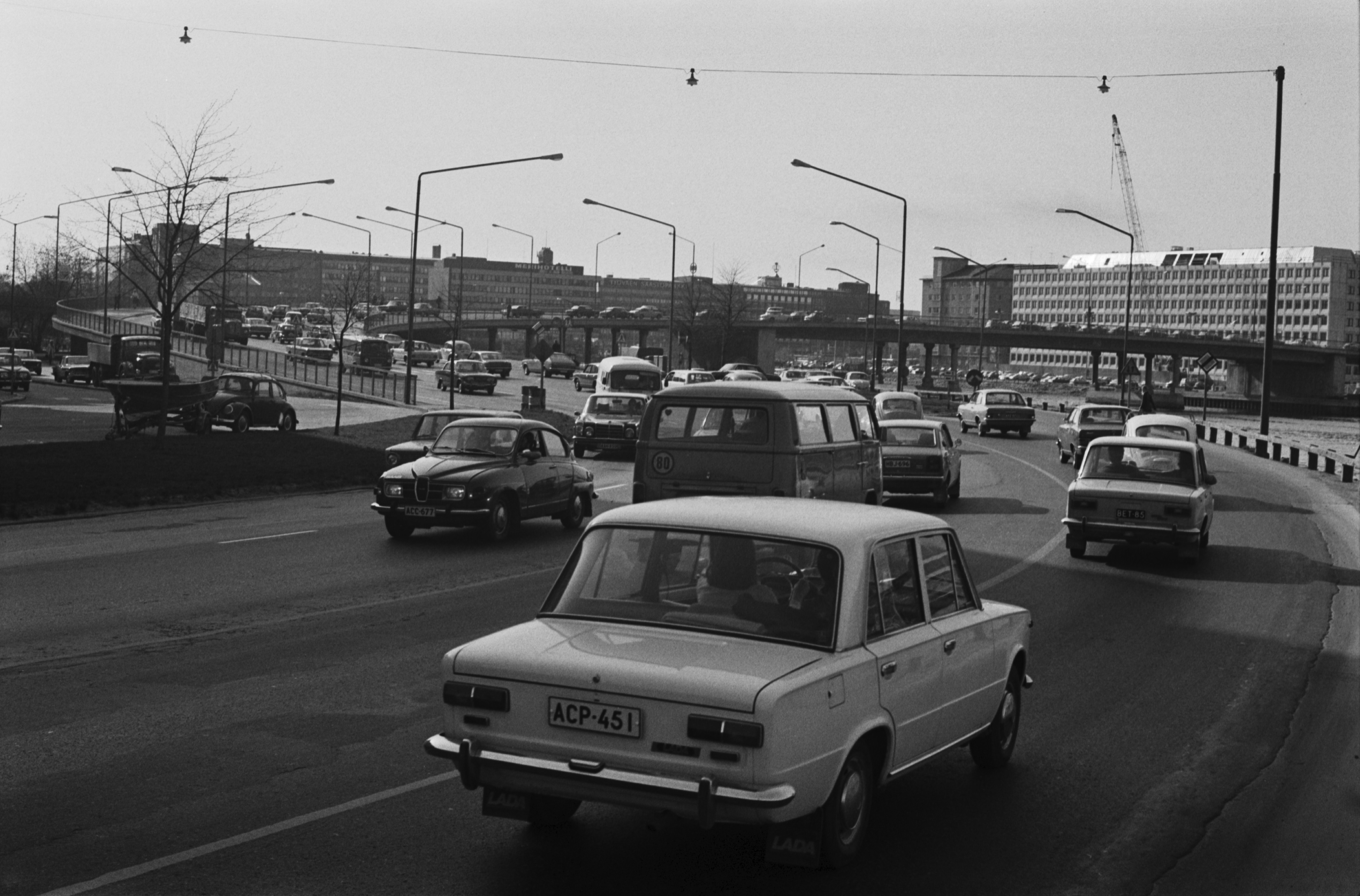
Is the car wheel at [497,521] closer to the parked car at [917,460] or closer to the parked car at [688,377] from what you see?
the parked car at [917,460]

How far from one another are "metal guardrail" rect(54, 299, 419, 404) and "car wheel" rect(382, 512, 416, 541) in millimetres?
43744

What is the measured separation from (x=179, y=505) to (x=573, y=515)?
260 inches

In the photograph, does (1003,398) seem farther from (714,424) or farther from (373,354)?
(373,354)

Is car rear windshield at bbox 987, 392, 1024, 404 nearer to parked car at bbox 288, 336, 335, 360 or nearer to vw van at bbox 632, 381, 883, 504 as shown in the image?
parked car at bbox 288, 336, 335, 360

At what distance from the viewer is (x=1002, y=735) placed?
8.42 meters

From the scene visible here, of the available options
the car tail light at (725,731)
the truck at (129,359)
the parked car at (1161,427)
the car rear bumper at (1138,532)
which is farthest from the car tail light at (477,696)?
the truck at (129,359)

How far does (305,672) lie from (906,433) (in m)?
18.2

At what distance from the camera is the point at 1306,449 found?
125 ft

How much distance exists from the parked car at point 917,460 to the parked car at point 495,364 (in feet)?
201

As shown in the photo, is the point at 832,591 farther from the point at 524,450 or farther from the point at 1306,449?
the point at 1306,449

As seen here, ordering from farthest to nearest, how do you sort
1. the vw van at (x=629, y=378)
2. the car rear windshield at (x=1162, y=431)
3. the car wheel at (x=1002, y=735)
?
1. the vw van at (x=629, y=378)
2. the car rear windshield at (x=1162, y=431)
3. the car wheel at (x=1002, y=735)

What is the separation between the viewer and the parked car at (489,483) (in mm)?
19625

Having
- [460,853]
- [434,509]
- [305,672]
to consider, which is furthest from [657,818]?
[434,509]

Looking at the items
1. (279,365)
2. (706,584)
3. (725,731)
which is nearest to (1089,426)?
(706,584)
